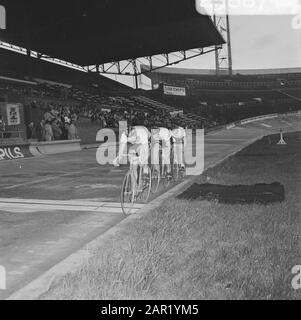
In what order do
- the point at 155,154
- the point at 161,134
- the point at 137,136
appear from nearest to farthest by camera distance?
the point at 137,136 → the point at 155,154 → the point at 161,134

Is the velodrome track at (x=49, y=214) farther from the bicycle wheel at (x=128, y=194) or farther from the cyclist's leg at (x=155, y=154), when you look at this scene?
the cyclist's leg at (x=155, y=154)

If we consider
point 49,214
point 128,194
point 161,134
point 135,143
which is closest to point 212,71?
point 161,134

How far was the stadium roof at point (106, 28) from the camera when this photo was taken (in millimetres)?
28906

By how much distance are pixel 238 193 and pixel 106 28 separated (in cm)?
2809

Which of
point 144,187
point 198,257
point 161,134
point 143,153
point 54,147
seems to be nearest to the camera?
point 198,257

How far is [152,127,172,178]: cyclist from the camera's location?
10873 millimetres

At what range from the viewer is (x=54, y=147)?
24719 millimetres

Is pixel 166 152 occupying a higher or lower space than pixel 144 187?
higher

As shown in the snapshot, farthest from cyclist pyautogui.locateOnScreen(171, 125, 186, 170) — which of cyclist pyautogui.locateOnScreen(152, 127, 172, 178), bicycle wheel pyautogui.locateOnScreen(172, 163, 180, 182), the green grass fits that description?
the green grass

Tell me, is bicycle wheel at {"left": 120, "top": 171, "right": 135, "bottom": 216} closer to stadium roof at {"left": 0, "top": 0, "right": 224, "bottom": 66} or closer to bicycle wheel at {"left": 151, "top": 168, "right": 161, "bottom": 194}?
bicycle wheel at {"left": 151, "top": 168, "right": 161, "bottom": 194}

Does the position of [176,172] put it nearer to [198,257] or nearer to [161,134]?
[161,134]
